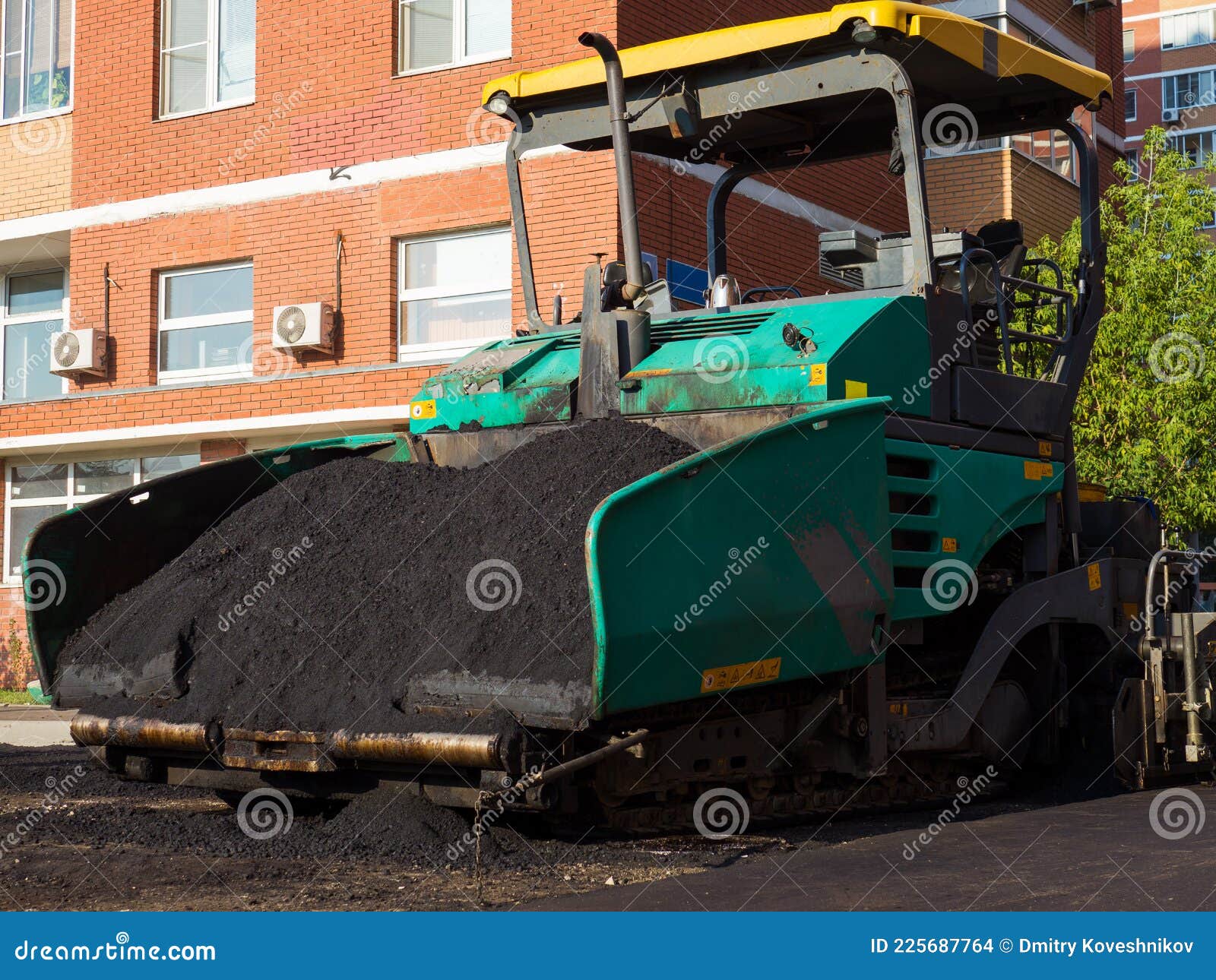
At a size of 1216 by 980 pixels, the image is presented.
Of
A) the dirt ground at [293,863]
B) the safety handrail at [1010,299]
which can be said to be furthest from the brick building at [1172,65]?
the dirt ground at [293,863]

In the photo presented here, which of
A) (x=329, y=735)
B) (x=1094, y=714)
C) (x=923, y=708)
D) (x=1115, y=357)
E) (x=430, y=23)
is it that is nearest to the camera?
(x=329, y=735)

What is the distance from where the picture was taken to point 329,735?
5.95m

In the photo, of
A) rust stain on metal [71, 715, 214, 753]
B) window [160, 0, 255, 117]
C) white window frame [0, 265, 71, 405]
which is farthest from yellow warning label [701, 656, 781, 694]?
white window frame [0, 265, 71, 405]

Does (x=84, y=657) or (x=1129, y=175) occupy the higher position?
Result: (x=1129, y=175)

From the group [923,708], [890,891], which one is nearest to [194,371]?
[923,708]

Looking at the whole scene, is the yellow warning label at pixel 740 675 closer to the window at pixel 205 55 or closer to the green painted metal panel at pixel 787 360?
the green painted metal panel at pixel 787 360

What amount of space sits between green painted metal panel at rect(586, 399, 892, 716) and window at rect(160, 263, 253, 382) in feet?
39.6

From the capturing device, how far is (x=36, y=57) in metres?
19.5

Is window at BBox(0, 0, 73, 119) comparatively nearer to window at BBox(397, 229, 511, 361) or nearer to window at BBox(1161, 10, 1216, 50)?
window at BBox(397, 229, 511, 361)

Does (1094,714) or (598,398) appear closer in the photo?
(598,398)

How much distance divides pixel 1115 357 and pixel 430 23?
7548mm

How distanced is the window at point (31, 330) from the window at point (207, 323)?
262cm

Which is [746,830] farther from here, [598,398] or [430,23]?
[430,23]

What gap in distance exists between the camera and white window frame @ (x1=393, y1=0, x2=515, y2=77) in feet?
52.5
